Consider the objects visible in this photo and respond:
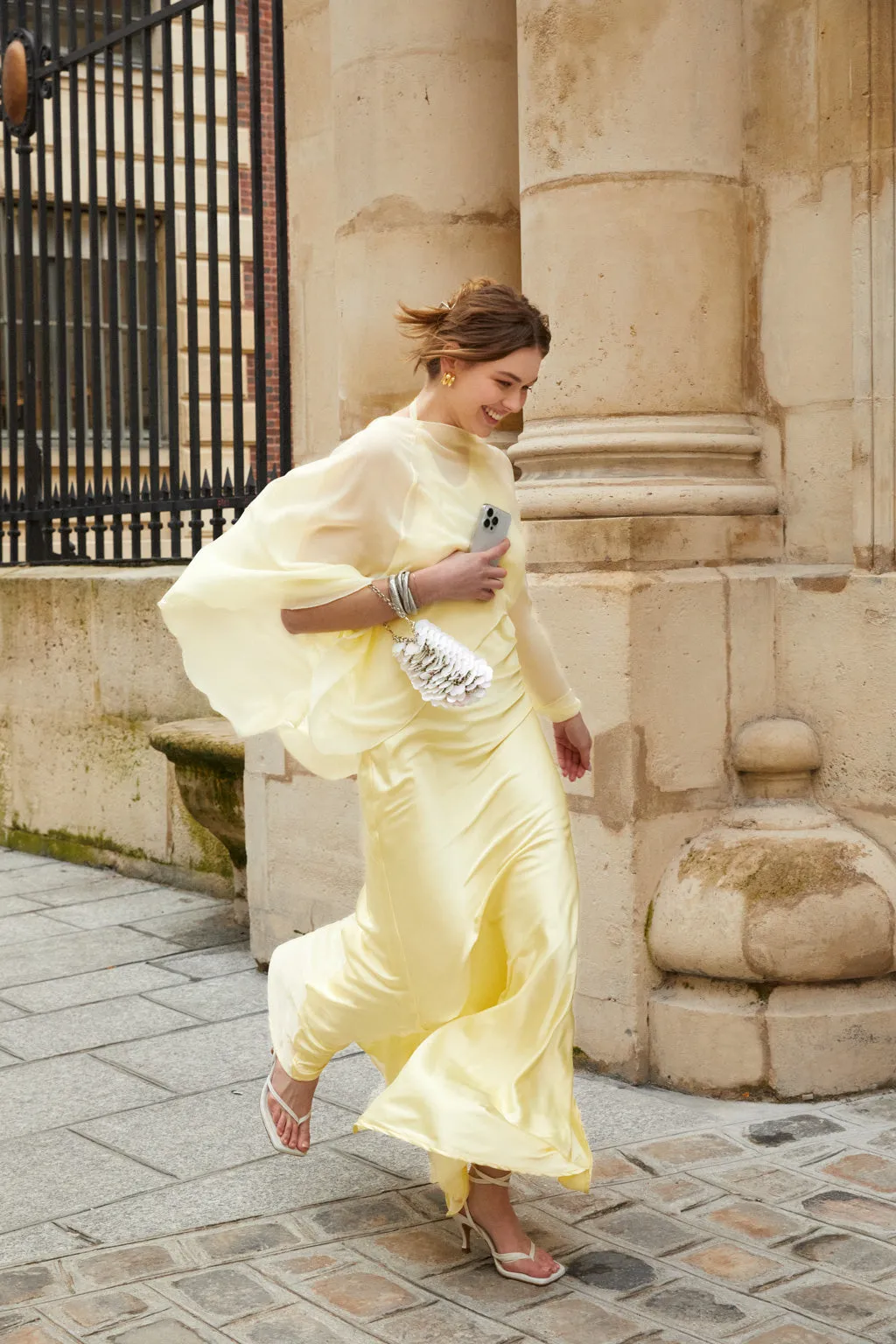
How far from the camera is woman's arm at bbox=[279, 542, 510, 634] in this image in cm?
323

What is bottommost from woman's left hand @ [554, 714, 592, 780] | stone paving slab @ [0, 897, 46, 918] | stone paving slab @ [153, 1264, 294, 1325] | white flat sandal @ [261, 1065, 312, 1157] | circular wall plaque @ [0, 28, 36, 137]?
stone paving slab @ [0, 897, 46, 918]

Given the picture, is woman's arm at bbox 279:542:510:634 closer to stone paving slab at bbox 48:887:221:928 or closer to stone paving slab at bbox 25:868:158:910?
stone paving slab at bbox 48:887:221:928

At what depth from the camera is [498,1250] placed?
3.23 m

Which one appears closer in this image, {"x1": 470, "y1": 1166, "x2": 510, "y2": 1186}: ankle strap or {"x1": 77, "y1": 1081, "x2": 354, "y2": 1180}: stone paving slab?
{"x1": 470, "y1": 1166, "x2": 510, "y2": 1186}: ankle strap

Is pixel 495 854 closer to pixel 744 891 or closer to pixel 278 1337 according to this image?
pixel 278 1337

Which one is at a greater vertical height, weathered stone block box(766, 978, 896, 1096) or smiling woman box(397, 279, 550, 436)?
smiling woman box(397, 279, 550, 436)

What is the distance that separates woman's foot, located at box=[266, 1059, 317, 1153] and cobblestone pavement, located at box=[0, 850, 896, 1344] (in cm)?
14

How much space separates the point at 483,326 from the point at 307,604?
0.63 metres

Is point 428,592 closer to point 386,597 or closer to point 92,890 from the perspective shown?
point 386,597

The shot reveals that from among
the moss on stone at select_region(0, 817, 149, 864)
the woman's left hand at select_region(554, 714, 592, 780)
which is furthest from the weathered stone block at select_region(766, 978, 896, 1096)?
the moss on stone at select_region(0, 817, 149, 864)

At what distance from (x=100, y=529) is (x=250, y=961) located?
2.88 meters

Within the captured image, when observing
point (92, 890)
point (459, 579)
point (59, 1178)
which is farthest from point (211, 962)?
point (459, 579)

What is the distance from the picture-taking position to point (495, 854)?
3266 millimetres

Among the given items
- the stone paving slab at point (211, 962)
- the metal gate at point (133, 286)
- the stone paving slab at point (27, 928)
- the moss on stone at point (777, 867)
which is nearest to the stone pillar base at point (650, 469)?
the moss on stone at point (777, 867)
